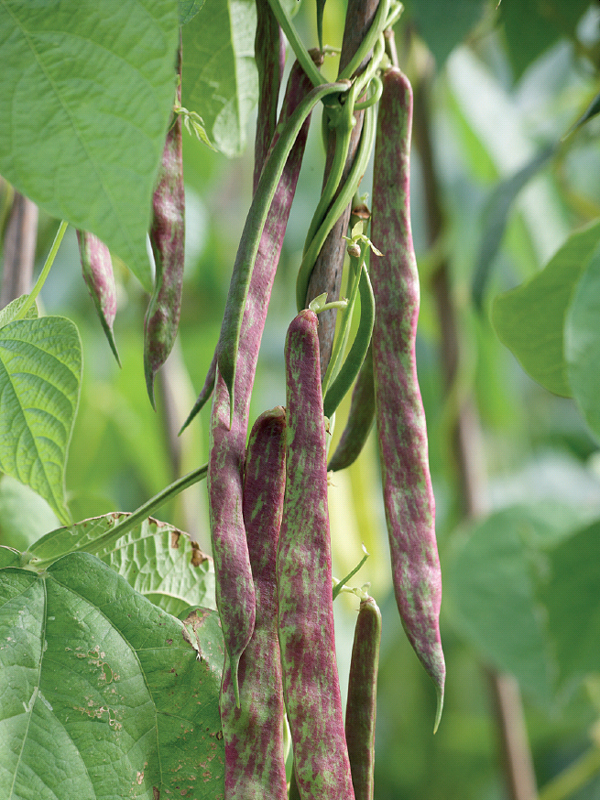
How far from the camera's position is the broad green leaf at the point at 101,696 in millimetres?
281

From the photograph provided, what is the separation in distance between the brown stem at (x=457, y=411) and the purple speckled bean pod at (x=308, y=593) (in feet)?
2.44

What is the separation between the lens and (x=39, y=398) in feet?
1.13

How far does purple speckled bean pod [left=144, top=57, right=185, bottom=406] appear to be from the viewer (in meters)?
0.33

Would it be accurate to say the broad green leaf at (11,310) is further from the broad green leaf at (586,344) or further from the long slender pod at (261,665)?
the broad green leaf at (586,344)

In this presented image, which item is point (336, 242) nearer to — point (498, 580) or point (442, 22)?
point (442, 22)

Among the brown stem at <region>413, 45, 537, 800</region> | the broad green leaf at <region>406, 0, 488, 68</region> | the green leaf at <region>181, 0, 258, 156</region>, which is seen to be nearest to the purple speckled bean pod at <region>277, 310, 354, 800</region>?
the green leaf at <region>181, 0, 258, 156</region>

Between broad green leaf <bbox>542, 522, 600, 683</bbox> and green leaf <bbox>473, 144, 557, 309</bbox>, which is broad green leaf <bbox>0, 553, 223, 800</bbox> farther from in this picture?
green leaf <bbox>473, 144, 557, 309</bbox>

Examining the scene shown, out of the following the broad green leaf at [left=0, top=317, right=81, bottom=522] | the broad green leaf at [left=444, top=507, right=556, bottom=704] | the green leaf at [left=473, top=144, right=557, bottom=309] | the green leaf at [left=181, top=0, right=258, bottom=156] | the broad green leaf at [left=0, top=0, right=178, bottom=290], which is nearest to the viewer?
the broad green leaf at [left=0, top=0, right=178, bottom=290]

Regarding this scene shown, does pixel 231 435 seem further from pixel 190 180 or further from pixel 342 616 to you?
pixel 190 180

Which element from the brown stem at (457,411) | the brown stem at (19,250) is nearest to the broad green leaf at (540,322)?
the brown stem at (19,250)

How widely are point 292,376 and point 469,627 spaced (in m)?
0.68

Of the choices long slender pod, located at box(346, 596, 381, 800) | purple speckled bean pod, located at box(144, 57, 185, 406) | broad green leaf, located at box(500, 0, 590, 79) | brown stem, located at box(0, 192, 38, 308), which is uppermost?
broad green leaf, located at box(500, 0, 590, 79)

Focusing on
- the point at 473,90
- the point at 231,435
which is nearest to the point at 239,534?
the point at 231,435

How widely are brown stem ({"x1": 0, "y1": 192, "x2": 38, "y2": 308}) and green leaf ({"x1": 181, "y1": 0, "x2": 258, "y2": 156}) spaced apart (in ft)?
0.45
